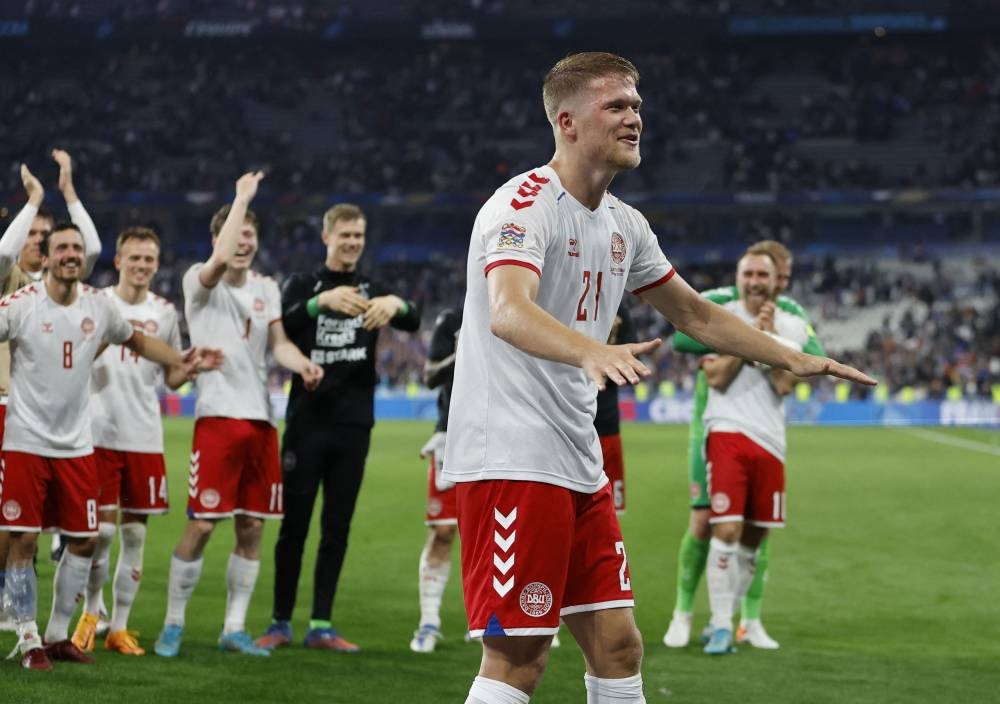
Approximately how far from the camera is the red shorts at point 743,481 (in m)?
7.99

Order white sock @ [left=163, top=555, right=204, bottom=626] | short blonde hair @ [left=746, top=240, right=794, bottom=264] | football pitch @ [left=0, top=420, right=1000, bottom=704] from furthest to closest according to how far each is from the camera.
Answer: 1. short blonde hair @ [left=746, top=240, right=794, bottom=264]
2. white sock @ [left=163, top=555, right=204, bottom=626]
3. football pitch @ [left=0, top=420, right=1000, bottom=704]

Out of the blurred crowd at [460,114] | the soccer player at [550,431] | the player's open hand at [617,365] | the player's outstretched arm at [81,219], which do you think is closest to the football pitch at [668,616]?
the player's outstretched arm at [81,219]

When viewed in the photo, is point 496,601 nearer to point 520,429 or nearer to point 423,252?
point 520,429

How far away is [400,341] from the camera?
42938 mm

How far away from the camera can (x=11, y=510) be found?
22.2 feet

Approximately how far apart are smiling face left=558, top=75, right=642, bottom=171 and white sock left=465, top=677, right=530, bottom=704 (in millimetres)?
1500

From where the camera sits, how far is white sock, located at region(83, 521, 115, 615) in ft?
25.1

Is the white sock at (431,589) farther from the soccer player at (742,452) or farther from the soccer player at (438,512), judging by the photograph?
the soccer player at (742,452)

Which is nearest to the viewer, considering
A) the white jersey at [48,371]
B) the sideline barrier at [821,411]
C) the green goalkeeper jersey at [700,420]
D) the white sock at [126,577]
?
the white jersey at [48,371]

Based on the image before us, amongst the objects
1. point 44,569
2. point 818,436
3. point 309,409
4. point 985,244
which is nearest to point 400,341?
point 818,436

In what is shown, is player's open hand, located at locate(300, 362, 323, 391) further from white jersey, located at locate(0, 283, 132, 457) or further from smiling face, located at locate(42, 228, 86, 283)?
smiling face, located at locate(42, 228, 86, 283)

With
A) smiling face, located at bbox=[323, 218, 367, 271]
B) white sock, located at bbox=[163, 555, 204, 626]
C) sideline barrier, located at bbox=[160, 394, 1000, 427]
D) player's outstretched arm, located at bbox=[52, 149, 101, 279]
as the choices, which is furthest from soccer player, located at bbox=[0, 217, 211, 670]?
sideline barrier, located at bbox=[160, 394, 1000, 427]

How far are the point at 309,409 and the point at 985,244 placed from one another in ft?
137

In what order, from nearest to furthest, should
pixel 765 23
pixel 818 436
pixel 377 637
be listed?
pixel 377 637 < pixel 818 436 < pixel 765 23
